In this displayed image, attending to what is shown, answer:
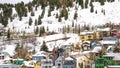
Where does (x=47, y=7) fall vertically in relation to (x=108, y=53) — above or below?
above

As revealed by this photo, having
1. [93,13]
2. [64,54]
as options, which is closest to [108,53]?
[64,54]

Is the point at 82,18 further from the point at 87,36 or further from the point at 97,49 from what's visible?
the point at 97,49

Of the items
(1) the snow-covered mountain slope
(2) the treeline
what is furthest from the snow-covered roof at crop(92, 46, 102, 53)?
(2) the treeline

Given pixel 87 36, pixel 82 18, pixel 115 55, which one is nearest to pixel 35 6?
pixel 82 18

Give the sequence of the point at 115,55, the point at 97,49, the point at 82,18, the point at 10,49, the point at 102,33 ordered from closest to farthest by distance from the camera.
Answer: the point at 115,55 → the point at 97,49 → the point at 102,33 → the point at 10,49 → the point at 82,18

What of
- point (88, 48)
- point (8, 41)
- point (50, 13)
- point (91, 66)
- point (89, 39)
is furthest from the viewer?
point (50, 13)

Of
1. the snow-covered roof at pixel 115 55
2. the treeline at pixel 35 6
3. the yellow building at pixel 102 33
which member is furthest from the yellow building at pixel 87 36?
the snow-covered roof at pixel 115 55

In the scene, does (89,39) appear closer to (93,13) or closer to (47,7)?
(93,13)

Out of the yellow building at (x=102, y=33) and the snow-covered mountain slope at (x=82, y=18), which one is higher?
the snow-covered mountain slope at (x=82, y=18)

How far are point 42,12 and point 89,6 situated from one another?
39.2 feet

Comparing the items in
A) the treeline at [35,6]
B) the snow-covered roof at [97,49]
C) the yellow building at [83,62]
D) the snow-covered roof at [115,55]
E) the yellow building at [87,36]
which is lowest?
the yellow building at [83,62]

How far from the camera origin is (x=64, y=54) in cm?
7675

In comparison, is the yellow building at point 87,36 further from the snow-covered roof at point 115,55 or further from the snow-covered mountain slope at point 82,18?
the snow-covered roof at point 115,55

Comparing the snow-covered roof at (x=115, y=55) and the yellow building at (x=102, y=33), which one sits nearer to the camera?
the snow-covered roof at (x=115, y=55)
